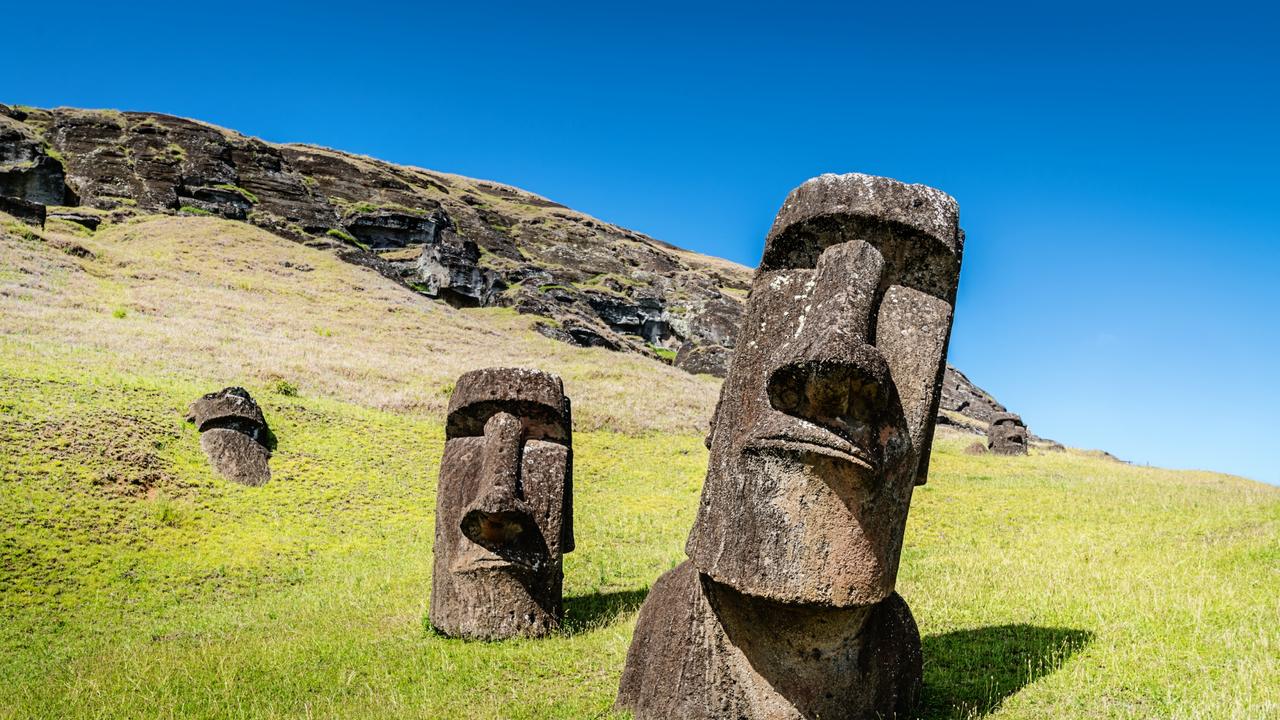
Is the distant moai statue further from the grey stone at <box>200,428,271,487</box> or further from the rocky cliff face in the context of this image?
the grey stone at <box>200,428,271,487</box>

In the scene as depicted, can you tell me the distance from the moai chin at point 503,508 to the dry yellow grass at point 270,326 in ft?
59.1

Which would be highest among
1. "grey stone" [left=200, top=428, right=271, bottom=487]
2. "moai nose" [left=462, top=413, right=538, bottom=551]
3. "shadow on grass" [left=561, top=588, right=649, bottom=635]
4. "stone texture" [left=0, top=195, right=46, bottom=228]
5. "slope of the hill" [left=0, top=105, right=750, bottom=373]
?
"slope of the hill" [left=0, top=105, right=750, bottom=373]

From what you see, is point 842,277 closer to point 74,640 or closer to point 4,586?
point 74,640

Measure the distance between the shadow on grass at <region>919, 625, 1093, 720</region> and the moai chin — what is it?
4.23 m

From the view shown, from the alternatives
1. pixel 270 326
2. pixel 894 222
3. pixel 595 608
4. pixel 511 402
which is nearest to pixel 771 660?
pixel 894 222

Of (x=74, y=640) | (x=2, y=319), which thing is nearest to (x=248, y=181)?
(x=2, y=319)

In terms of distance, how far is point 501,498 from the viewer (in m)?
9.23

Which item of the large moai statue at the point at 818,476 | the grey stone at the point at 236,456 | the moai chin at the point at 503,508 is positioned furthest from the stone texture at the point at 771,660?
the grey stone at the point at 236,456

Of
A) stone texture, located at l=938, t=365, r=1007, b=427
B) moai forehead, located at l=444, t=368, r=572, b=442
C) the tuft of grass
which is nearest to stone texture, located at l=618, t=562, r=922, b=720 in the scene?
moai forehead, located at l=444, t=368, r=572, b=442

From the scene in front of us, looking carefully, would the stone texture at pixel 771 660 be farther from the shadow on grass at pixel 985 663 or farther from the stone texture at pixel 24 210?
the stone texture at pixel 24 210

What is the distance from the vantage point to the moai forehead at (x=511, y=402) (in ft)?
33.3

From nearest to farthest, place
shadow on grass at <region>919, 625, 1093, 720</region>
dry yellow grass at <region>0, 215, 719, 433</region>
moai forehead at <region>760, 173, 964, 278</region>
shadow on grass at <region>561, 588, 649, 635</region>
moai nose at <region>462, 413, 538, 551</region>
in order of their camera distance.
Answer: moai forehead at <region>760, 173, 964, 278</region>
shadow on grass at <region>919, 625, 1093, 720</region>
moai nose at <region>462, 413, 538, 551</region>
shadow on grass at <region>561, 588, 649, 635</region>
dry yellow grass at <region>0, 215, 719, 433</region>

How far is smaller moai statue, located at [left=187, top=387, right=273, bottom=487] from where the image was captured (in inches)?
721

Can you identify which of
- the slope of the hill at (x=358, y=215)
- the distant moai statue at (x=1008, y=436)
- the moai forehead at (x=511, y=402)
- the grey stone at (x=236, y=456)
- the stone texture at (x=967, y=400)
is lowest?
the grey stone at (x=236, y=456)
